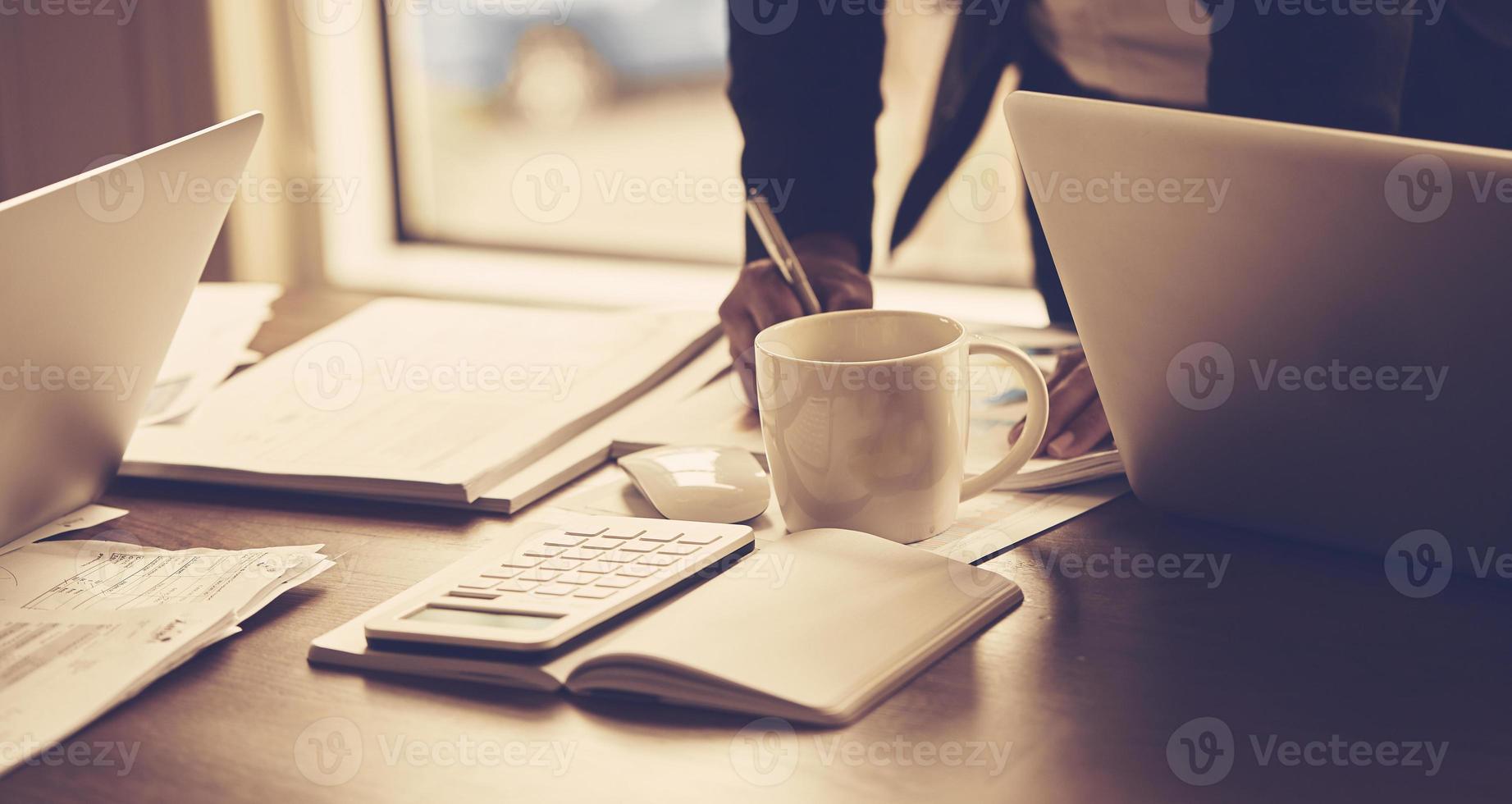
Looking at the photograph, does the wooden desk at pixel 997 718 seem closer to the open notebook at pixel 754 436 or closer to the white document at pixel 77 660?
the white document at pixel 77 660

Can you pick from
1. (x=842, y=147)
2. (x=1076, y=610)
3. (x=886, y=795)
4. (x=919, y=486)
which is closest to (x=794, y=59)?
(x=842, y=147)

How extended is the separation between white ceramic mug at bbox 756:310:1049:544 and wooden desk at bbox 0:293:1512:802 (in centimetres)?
8

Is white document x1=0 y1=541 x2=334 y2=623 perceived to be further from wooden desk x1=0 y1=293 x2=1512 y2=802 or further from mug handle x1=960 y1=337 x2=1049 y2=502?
mug handle x1=960 y1=337 x2=1049 y2=502

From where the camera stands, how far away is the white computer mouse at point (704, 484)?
0.76m

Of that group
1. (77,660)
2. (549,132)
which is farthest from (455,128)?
(77,660)

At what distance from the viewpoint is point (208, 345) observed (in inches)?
43.9

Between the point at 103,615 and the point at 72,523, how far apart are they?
18 cm

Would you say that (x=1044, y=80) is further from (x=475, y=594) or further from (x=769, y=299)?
(x=475, y=594)

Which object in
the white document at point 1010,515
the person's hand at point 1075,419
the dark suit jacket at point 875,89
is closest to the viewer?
the white document at point 1010,515

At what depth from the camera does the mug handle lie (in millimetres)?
764

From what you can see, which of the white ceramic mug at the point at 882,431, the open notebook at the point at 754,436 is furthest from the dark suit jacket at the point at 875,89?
the white ceramic mug at the point at 882,431

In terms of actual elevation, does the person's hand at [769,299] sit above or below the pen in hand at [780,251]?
below

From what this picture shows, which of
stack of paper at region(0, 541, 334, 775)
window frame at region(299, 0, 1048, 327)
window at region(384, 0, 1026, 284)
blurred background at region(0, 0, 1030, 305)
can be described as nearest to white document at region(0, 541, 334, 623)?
stack of paper at region(0, 541, 334, 775)

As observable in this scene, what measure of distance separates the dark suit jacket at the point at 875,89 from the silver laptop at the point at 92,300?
1.62ft
